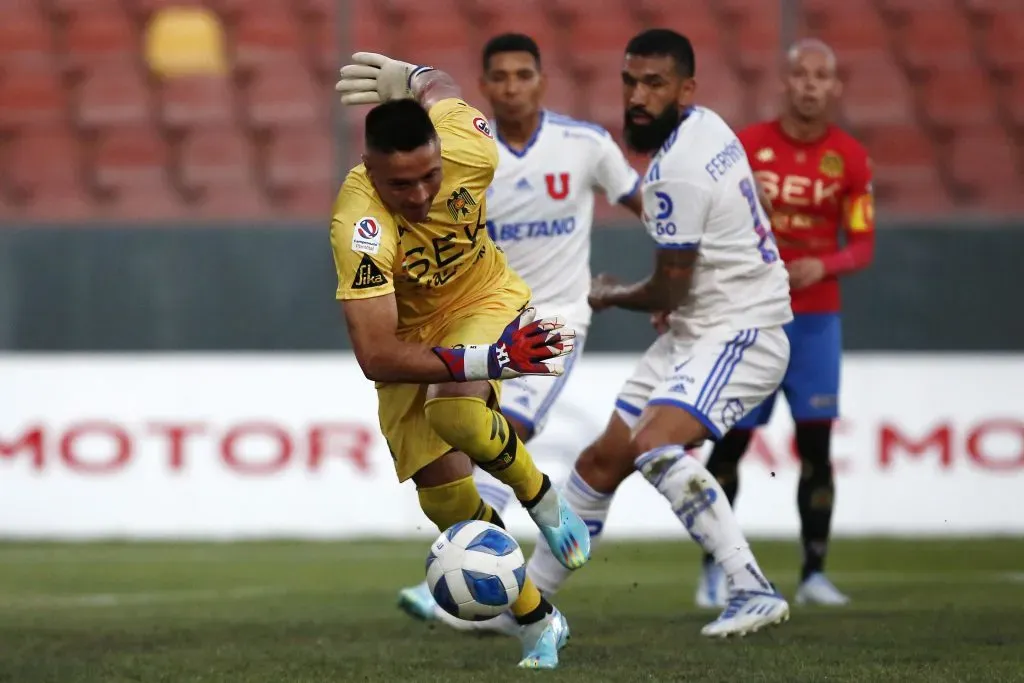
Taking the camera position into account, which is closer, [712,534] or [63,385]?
[712,534]

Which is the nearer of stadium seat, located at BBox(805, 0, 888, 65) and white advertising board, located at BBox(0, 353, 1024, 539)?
white advertising board, located at BBox(0, 353, 1024, 539)

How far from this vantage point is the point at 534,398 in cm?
692

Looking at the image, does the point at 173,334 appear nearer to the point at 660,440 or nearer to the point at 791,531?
the point at 791,531

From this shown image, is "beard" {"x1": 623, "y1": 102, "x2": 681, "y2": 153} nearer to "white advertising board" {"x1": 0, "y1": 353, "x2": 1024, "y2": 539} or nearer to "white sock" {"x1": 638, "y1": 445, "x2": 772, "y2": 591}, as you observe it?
"white sock" {"x1": 638, "y1": 445, "x2": 772, "y2": 591}

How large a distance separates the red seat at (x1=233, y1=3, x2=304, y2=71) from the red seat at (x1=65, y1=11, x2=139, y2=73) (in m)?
0.77

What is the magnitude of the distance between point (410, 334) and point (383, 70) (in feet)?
3.21

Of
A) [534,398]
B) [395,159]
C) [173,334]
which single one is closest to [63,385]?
[173,334]

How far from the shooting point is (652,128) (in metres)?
6.11

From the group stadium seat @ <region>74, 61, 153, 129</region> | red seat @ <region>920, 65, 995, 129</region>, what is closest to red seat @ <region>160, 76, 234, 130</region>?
stadium seat @ <region>74, 61, 153, 129</region>

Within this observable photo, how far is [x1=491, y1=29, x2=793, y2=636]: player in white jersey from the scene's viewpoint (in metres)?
5.87

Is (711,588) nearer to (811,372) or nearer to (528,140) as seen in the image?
(811,372)

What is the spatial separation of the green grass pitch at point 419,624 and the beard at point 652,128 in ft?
6.03

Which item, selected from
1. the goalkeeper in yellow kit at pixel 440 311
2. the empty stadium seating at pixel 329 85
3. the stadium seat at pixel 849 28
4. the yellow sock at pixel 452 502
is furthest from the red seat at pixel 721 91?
the yellow sock at pixel 452 502

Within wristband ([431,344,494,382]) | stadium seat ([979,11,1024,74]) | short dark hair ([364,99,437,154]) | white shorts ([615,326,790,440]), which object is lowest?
white shorts ([615,326,790,440])
